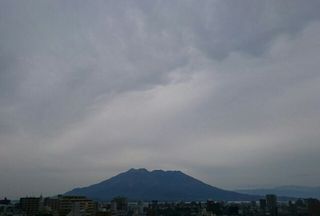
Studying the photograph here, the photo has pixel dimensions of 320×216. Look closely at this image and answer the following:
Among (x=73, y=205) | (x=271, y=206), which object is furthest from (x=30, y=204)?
(x=271, y=206)

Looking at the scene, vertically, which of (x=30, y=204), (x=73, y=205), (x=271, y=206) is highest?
(x=30, y=204)

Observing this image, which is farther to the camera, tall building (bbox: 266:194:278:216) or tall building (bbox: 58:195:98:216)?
tall building (bbox: 266:194:278:216)

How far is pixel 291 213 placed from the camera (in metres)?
80.1

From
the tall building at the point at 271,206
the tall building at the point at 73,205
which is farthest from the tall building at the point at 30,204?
the tall building at the point at 271,206

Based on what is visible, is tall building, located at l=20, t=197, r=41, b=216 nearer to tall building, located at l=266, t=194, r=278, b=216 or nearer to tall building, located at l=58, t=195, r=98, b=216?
tall building, located at l=58, t=195, r=98, b=216

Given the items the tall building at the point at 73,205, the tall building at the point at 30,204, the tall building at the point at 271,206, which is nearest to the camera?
the tall building at the point at 73,205

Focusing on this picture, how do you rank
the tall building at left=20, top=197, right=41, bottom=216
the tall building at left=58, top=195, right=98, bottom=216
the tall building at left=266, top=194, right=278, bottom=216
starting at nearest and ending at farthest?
the tall building at left=58, top=195, right=98, bottom=216, the tall building at left=20, top=197, right=41, bottom=216, the tall building at left=266, top=194, right=278, bottom=216

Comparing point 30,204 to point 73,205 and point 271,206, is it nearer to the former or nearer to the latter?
point 73,205

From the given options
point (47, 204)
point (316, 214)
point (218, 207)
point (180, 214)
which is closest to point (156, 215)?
point (180, 214)

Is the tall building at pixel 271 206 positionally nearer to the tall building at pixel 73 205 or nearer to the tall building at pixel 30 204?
the tall building at pixel 73 205

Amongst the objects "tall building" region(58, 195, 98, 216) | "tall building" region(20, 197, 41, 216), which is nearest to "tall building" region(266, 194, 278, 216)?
"tall building" region(58, 195, 98, 216)

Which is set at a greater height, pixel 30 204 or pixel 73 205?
pixel 30 204

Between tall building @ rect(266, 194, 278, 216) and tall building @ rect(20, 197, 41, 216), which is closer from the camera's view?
tall building @ rect(20, 197, 41, 216)

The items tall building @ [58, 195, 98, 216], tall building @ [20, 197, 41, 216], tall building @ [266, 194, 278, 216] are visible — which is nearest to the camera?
tall building @ [58, 195, 98, 216]
